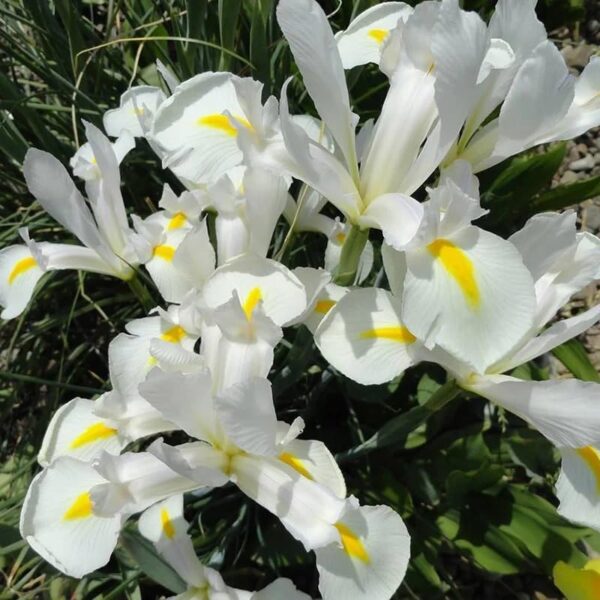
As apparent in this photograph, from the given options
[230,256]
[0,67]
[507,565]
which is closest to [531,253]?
[230,256]

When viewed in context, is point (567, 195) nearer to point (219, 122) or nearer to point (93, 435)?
point (219, 122)

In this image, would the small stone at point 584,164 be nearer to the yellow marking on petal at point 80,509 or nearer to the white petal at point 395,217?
the white petal at point 395,217

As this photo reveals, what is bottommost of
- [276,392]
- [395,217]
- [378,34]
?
[276,392]

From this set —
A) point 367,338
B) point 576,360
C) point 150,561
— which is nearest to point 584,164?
point 576,360

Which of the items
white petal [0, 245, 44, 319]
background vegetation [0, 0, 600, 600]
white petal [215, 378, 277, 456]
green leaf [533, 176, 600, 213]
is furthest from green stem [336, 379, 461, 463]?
green leaf [533, 176, 600, 213]

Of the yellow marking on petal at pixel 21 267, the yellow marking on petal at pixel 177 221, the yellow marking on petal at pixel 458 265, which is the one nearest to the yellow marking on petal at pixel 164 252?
the yellow marking on petal at pixel 177 221

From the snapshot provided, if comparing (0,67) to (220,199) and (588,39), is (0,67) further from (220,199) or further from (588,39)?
(588,39)

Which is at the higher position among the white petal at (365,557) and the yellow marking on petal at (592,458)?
the white petal at (365,557)

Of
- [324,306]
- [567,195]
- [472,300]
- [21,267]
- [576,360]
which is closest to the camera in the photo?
[472,300]
